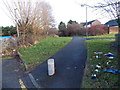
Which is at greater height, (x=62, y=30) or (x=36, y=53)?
(x=62, y=30)

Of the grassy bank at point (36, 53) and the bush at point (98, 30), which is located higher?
the bush at point (98, 30)

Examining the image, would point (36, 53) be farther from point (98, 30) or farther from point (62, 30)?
point (62, 30)

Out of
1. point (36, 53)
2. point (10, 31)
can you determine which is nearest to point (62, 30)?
A: point (10, 31)

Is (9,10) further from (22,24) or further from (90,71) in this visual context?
(90,71)

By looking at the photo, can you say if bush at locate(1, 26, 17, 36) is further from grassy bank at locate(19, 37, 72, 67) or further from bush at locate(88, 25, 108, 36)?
bush at locate(88, 25, 108, 36)

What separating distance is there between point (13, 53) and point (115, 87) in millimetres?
9812

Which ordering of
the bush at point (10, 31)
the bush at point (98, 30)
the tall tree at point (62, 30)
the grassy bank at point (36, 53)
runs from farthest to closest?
1. the tall tree at point (62, 30)
2. the bush at point (98, 30)
3. the bush at point (10, 31)
4. the grassy bank at point (36, 53)

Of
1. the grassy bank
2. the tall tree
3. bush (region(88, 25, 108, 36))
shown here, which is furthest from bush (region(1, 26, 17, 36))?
bush (region(88, 25, 108, 36))

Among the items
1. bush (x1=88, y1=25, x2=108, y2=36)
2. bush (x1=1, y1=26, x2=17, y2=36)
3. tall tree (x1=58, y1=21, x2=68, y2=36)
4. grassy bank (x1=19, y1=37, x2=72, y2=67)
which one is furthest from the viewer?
tall tree (x1=58, y1=21, x2=68, y2=36)

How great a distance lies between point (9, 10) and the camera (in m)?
A: 14.8

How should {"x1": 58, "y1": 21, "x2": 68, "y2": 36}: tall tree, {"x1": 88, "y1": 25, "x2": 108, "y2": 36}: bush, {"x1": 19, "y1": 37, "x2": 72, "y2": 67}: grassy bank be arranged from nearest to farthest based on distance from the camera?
{"x1": 19, "y1": 37, "x2": 72, "y2": 67}: grassy bank, {"x1": 88, "y1": 25, "x2": 108, "y2": 36}: bush, {"x1": 58, "y1": 21, "x2": 68, "y2": 36}: tall tree

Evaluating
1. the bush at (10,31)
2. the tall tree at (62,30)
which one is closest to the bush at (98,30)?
the tall tree at (62,30)

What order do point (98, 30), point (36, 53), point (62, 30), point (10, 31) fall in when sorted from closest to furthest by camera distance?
point (36, 53) < point (10, 31) < point (98, 30) < point (62, 30)

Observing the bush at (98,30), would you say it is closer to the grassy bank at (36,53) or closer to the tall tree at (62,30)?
the tall tree at (62,30)
